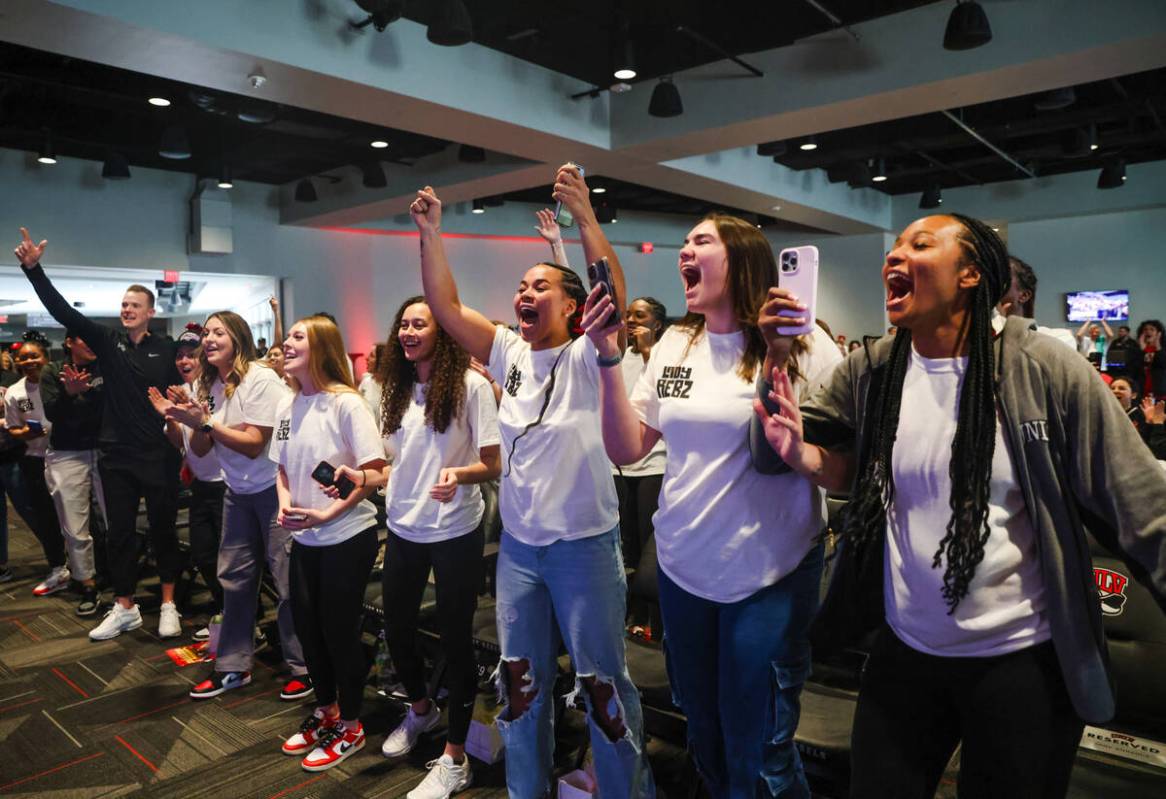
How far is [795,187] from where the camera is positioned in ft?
33.3

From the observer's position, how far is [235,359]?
3.47 meters

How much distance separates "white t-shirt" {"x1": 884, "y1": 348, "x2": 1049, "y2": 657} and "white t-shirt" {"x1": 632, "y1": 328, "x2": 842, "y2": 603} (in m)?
0.27

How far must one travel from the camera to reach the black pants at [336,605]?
2.61 meters

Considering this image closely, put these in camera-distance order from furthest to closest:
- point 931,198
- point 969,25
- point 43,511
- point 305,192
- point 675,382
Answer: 1. point 931,198
2. point 305,192
3. point 43,511
4. point 969,25
5. point 675,382

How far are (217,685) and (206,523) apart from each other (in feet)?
2.61

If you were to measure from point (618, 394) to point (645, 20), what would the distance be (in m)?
4.82

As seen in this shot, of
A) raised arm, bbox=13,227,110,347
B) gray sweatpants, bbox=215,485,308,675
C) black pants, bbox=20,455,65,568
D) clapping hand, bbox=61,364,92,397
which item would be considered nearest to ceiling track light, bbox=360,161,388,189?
black pants, bbox=20,455,65,568

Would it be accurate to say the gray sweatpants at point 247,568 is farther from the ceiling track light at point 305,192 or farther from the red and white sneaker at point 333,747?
the ceiling track light at point 305,192

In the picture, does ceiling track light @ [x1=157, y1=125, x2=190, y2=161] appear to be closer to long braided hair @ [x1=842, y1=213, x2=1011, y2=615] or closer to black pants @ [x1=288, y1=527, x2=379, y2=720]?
black pants @ [x1=288, y1=527, x2=379, y2=720]

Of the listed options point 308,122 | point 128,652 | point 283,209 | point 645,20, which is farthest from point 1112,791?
Answer: point 283,209

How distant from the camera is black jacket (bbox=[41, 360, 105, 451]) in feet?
14.9

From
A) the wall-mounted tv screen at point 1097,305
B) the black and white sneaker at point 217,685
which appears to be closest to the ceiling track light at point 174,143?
the black and white sneaker at point 217,685

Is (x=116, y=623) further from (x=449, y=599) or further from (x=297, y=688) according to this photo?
(x=449, y=599)

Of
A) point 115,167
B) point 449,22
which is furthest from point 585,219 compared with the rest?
point 115,167
